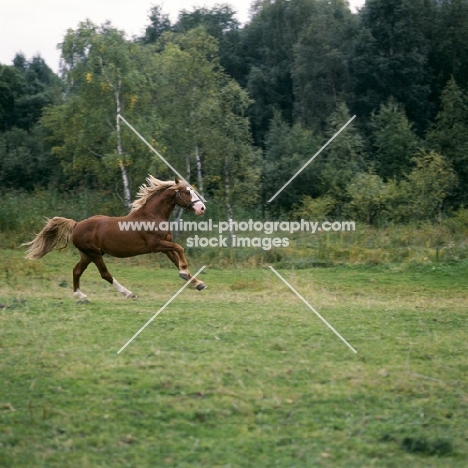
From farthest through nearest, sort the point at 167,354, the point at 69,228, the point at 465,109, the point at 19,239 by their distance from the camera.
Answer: the point at 465,109
the point at 19,239
the point at 69,228
the point at 167,354

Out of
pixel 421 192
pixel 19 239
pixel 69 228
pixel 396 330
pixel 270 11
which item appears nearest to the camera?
pixel 396 330

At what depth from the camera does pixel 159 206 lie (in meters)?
13.4

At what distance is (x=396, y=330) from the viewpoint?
994cm

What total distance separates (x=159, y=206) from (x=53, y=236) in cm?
Result: 225

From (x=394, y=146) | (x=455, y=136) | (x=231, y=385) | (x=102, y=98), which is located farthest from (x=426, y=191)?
(x=231, y=385)

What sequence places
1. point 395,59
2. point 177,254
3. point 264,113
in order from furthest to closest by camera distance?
point 264,113 < point 395,59 < point 177,254

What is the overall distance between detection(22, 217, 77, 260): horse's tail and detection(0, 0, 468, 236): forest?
9580 millimetres

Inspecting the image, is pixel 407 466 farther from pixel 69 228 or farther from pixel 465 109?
pixel 465 109

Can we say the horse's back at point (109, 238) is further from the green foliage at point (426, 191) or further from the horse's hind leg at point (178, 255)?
the green foliage at point (426, 191)

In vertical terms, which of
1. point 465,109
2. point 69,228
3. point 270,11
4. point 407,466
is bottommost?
point 407,466

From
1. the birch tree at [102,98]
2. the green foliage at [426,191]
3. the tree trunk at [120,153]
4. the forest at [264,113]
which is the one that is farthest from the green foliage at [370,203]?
the tree trunk at [120,153]

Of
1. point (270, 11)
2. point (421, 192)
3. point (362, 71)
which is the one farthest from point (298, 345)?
point (270, 11)

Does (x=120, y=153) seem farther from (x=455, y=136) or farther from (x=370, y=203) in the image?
(x=455, y=136)

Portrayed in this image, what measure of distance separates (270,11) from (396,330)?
142 feet
